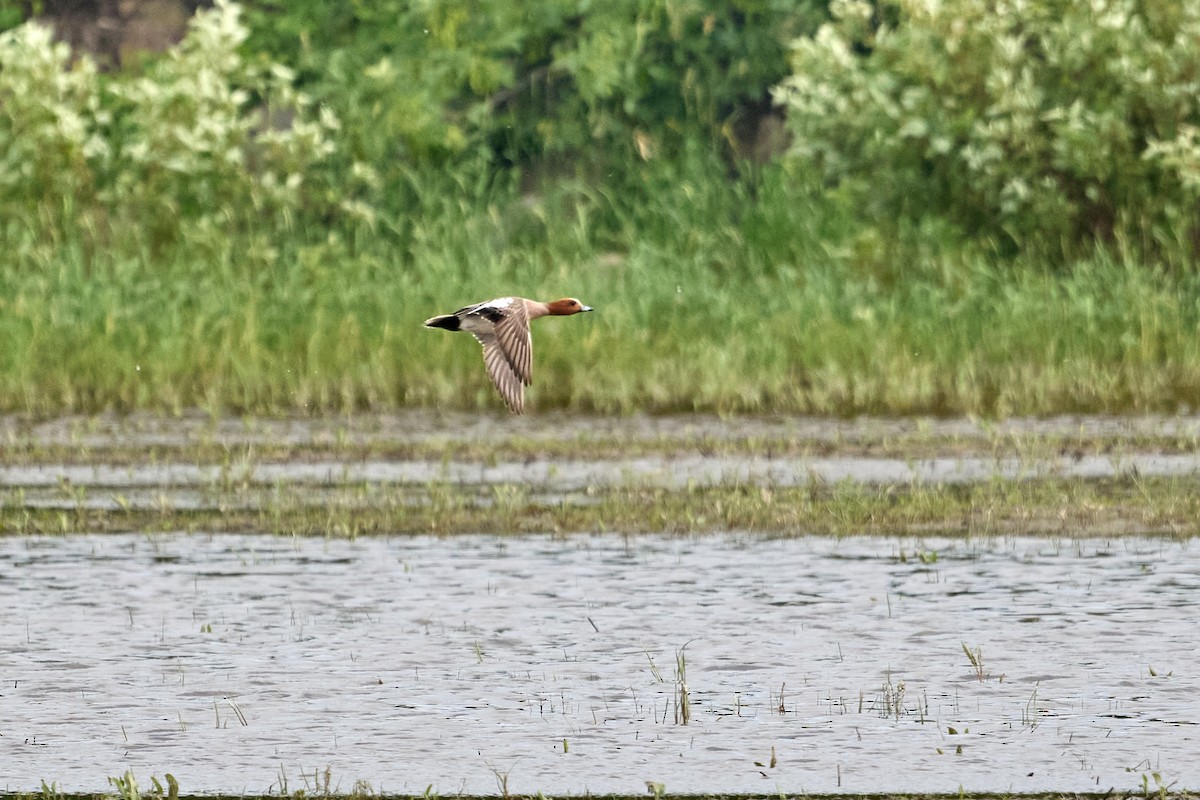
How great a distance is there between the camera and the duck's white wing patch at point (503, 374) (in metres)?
10.6

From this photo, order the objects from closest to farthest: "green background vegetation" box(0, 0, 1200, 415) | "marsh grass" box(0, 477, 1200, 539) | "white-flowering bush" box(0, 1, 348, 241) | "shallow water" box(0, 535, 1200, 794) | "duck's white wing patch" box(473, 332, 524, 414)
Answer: "shallow water" box(0, 535, 1200, 794)
"duck's white wing patch" box(473, 332, 524, 414)
"marsh grass" box(0, 477, 1200, 539)
"green background vegetation" box(0, 0, 1200, 415)
"white-flowering bush" box(0, 1, 348, 241)

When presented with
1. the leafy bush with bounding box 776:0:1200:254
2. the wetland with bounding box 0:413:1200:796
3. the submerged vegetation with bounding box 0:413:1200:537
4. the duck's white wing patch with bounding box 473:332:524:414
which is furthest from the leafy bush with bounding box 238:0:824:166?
the duck's white wing patch with bounding box 473:332:524:414

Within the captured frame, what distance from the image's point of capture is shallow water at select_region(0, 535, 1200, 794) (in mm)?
7566

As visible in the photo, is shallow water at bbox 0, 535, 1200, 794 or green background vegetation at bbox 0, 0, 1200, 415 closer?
shallow water at bbox 0, 535, 1200, 794

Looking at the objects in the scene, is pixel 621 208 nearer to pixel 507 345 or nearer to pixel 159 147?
pixel 159 147

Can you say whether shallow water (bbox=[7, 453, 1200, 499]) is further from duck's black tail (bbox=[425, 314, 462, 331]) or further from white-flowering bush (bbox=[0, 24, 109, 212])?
white-flowering bush (bbox=[0, 24, 109, 212])

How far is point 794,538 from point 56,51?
36.2 feet

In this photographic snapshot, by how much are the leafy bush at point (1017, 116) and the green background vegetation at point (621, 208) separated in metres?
0.03

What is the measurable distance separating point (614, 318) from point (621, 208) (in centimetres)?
447

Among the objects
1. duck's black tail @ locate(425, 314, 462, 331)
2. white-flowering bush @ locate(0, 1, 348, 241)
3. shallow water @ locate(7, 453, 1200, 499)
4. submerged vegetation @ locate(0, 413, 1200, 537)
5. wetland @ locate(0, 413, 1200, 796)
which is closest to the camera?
wetland @ locate(0, 413, 1200, 796)

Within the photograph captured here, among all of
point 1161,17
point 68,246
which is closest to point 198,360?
point 68,246

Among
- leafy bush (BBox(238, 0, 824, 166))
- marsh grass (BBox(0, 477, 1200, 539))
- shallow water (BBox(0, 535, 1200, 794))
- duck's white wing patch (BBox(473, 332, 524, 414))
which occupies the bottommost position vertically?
shallow water (BBox(0, 535, 1200, 794))

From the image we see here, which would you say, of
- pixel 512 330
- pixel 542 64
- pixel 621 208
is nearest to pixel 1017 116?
pixel 621 208

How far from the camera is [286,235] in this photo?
2131 centimetres
